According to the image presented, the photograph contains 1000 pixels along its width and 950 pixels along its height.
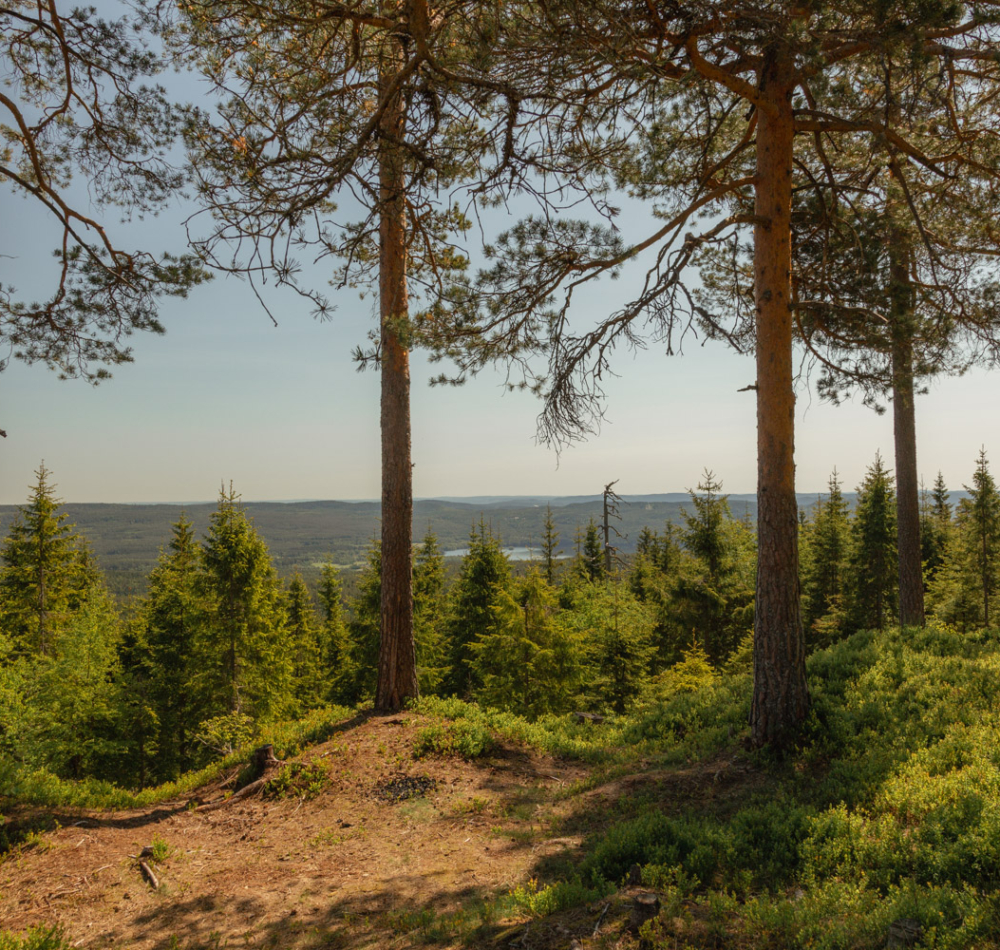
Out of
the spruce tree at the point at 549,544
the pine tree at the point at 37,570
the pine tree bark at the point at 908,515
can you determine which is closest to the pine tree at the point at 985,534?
the pine tree bark at the point at 908,515

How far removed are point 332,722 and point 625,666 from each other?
875 centimetres

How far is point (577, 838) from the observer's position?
18.4 feet

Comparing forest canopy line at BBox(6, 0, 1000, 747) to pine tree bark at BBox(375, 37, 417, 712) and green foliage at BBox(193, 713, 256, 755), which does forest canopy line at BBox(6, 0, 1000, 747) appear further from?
green foliage at BBox(193, 713, 256, 755)

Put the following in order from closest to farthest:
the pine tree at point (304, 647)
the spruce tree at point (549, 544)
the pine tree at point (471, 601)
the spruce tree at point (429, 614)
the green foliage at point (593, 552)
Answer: the spruce tree at point (429, 614), the pine tree at point (471, 601), the pine tree at point (304, 647), the spruce tree at point (549, 544), the green foliage at point (593, 552)

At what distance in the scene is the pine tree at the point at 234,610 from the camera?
1656cm

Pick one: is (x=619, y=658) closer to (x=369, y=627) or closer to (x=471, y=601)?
(x=471, y=601)

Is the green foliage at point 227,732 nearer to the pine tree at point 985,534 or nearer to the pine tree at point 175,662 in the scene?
the pine tree at point 175,662

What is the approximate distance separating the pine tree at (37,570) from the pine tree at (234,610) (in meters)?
7.25

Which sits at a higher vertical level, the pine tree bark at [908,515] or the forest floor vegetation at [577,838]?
the pine tree bark at [908,515]

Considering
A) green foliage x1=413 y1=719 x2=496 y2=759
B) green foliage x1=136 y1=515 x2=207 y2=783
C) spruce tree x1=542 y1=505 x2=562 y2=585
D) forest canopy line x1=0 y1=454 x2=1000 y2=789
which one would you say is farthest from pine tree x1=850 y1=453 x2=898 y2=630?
green foliage x1=136 y1=515 x2=207 y2=783

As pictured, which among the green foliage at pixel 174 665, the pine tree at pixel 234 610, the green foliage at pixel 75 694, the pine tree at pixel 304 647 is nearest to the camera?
the green foliage at pixel 75 694

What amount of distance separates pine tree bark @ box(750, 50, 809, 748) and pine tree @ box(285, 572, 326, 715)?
67.6 ft

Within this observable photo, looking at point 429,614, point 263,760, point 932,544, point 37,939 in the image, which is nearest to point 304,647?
point 429,614

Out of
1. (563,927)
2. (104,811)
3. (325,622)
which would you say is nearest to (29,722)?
(104,811)
